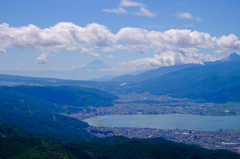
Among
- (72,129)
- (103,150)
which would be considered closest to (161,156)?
(103,150)

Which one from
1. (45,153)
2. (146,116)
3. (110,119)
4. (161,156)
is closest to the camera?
(45,153)

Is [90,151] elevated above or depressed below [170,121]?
below

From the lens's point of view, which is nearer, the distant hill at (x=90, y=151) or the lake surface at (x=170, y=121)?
the distant hill at (x=90, y=151)

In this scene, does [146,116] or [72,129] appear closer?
[72,129]

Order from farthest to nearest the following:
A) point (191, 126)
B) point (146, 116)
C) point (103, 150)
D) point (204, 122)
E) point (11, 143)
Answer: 1. point (146, 116)
2. point (204, 122)
3. point (191, 126)
4. point (103, 150)
5. point (11, 143)

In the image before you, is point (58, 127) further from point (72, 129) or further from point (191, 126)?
point (191, 126)

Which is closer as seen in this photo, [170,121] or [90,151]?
[90,151]

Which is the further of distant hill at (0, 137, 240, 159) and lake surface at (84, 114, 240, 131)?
lake surface at (84, 114, 240, 131)
